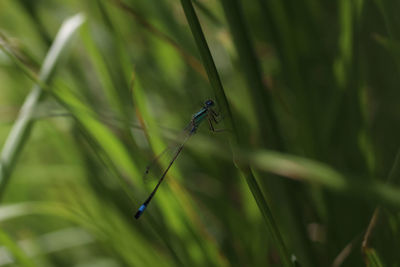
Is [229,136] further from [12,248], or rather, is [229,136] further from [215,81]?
[12,248]

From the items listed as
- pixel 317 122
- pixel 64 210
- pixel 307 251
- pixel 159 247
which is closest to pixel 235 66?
pixel 317 122

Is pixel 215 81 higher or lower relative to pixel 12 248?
higher

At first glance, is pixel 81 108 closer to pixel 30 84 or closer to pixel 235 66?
pixel 235 66

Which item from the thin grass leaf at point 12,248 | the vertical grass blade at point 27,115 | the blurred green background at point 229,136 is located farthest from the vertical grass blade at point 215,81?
the thin grass leaf at point 12,248

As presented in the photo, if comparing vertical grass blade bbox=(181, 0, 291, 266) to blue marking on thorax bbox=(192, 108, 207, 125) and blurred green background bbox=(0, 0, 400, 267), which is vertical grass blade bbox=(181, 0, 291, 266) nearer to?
blurred green background bbox=(0, 0, 400, 267)

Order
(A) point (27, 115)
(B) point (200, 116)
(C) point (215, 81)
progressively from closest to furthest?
1. (C) point (215, 81)
2. (A) point (27, 115)
3. (B) point (200, 116)

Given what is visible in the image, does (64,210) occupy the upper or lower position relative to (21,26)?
lower

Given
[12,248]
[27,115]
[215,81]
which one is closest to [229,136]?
[215,81]
